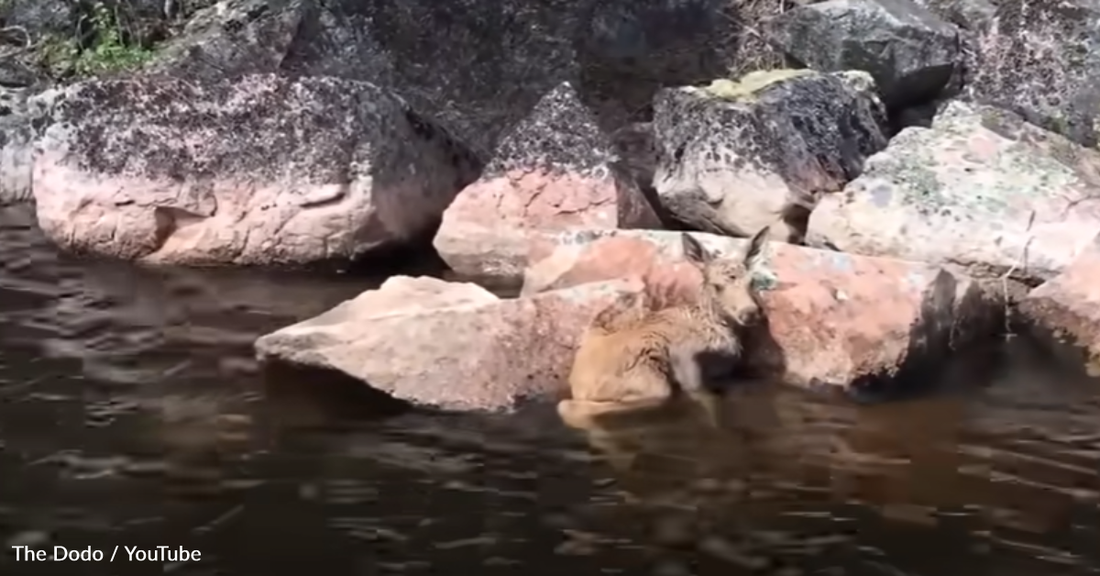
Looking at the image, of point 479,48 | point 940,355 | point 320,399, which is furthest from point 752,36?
point 320,399

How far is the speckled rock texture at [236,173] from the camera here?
799cm

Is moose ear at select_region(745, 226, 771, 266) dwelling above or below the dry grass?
below

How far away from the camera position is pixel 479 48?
403 inches

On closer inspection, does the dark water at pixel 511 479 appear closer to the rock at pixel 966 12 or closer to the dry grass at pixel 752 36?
the rock at pixel 966 12

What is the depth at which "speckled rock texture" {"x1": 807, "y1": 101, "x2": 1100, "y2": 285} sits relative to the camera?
7281mm

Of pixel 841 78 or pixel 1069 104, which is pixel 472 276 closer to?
pixel 841 78

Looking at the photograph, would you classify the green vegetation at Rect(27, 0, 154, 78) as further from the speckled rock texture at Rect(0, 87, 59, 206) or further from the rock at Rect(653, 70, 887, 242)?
the rock at Rect(653, 70, 887, 242)

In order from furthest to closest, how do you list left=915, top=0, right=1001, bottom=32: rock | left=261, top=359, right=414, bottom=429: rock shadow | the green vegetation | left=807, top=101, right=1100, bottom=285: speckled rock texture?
the green vegetation, left=915, top=0, right=1001, bottom=32: rock, left=807, top=101, right=1100, bottom=285: speckled rock texture, left=261, top=359, right=414, bottom=429: rock shadow

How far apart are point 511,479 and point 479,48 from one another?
575 cm

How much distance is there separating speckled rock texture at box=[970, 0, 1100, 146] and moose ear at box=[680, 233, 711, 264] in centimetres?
372

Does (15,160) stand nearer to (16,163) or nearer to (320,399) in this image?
(16,163)

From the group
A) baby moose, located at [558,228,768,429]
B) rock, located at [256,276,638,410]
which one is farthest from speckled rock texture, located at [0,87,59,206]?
baby moose, located at [558,228,768,429]

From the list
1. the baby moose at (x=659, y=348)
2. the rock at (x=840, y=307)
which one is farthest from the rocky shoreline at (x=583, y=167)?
the baby moose at (x=659, y=348)

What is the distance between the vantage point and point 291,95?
8305 millimetres
